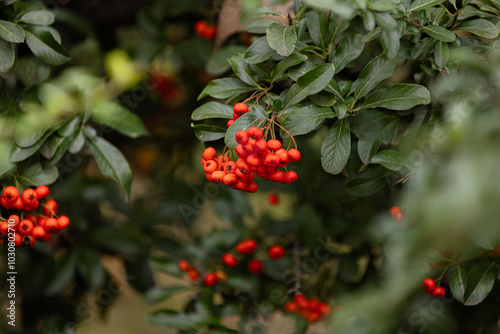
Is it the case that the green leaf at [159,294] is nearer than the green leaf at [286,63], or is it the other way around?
the green leaf at [286,63]

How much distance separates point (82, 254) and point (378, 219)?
935 millimetres

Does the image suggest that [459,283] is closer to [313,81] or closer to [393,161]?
[393,161]

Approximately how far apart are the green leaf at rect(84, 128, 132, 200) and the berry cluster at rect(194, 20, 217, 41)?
64cm

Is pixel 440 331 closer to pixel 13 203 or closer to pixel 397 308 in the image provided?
pixel 397 308

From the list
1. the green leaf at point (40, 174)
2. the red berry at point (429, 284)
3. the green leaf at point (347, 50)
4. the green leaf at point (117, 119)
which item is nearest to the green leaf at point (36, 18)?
the green leaf at point (117, 119)

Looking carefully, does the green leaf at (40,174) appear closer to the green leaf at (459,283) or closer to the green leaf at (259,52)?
the green leaf at (259,52)

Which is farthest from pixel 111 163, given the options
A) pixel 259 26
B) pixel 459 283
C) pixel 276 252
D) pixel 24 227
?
pixel 459 283

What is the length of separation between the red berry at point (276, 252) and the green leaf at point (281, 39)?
652 millimetres

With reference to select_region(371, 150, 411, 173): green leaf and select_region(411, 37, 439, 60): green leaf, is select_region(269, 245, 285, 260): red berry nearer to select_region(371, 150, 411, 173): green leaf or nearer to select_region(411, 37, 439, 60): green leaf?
select_region(371, 150, 411, 173): green leaf

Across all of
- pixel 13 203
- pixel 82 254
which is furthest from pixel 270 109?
pixel 82 254

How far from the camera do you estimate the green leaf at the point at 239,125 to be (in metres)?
0.75

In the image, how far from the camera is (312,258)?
4.13 feet

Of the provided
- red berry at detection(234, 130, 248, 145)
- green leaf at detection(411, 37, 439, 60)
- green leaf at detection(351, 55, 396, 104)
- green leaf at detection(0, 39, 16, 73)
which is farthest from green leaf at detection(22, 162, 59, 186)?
green leaf at detection(411, 37, 439, 60)

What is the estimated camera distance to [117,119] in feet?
3.25
